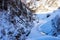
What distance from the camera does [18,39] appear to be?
13.4 ft

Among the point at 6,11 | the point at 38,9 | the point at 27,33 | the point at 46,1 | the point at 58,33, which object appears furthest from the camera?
the point at 46,1

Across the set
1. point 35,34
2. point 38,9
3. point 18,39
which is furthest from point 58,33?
point 38,9

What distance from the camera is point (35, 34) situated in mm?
4949

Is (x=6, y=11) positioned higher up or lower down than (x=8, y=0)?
lower down

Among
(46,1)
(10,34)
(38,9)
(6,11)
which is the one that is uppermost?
(46,1)

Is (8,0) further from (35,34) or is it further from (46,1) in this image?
(46,1)

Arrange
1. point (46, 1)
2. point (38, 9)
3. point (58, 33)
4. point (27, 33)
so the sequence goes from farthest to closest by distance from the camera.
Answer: point (46, 1) < point (38, 9) < point (58, 33) < point (27, 33)

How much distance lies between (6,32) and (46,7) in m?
6.86

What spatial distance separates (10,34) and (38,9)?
6.21 metres

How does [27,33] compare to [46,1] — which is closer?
[27,33]

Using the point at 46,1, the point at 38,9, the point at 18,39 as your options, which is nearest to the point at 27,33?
the point at 18,39

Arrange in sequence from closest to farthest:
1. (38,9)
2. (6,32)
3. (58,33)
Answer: (6,32), (58,33), (38,9)

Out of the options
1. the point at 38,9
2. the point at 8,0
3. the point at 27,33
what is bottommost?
the point at 27,33

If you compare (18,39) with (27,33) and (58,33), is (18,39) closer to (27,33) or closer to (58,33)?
(27,33)
